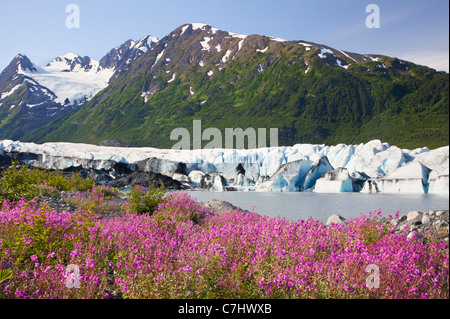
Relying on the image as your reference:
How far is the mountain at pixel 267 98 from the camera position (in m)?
90.8

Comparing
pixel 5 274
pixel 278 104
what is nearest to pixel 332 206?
pixel 5 274

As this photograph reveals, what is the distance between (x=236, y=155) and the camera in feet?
149

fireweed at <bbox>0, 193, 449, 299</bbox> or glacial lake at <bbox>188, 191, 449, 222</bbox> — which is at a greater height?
fireweed at <bbox>0, 193, 449, 299</bbox>

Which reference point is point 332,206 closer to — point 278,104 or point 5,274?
point 5,274

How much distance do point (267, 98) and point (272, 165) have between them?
90110 mm

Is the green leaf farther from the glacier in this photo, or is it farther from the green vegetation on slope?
the green vegetation on slope

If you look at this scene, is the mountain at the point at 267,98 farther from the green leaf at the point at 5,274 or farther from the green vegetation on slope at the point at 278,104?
the green leaf at the point at 5,274

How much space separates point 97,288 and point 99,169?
138 ft

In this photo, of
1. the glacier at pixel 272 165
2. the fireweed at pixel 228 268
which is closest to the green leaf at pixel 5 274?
the fireweed at pixel 228 268

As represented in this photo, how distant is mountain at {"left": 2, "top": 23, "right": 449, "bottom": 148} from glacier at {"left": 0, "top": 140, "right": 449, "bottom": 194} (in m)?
32.8

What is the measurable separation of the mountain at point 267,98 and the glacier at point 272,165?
32.8m

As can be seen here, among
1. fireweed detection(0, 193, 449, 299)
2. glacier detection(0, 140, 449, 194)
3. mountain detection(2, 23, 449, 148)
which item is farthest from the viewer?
mountain detection(2, 23, 449, 148)

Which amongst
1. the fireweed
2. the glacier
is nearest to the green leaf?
the fireweed

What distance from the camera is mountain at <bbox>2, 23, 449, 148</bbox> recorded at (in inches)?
3575
